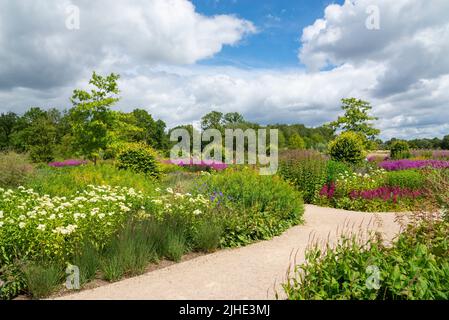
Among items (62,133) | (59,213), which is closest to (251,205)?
(59,213)

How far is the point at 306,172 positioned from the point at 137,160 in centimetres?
568

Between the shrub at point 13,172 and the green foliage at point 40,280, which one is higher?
the shrub at point 13,172

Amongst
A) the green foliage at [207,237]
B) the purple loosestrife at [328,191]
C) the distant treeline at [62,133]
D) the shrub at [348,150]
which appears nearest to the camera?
the green foliage at [207,237]

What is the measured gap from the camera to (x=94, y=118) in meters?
19.6

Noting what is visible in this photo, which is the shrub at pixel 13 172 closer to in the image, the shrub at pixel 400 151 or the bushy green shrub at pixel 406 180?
Result: the bushy green shrub at pixel 406 180

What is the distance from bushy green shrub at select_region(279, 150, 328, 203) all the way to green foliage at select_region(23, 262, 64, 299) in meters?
7.93

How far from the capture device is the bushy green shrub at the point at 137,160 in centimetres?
1268

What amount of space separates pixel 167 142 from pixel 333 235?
45.6 metres

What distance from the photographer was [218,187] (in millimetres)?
7992

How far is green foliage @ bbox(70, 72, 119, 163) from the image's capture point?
19.1m

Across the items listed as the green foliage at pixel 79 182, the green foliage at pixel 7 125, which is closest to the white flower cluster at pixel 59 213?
the green foliage at pixel 79 182

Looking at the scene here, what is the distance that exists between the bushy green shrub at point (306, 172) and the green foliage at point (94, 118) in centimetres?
1109

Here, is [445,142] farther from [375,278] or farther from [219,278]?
[375,278]

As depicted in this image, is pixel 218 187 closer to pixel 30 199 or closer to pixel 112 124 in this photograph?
pixel 30 199
